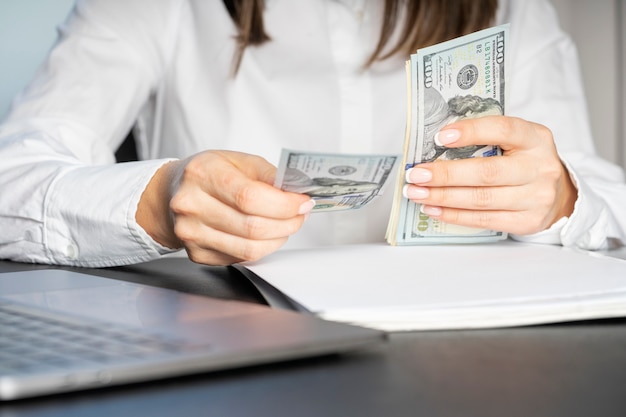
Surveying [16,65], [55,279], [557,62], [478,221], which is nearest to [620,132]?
[557,62]

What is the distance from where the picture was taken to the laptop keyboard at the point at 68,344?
0.43 m

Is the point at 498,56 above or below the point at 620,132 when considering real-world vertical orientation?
above

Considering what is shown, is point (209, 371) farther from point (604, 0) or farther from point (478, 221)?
point (604, 0)

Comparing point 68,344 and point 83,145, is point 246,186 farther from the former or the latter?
point 83,145

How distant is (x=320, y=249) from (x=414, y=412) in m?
0.64

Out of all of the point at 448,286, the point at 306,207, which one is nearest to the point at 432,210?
the point at 306,207

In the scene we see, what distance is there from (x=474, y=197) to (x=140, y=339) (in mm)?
601

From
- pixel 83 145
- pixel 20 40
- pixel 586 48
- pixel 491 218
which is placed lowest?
pixel 491 218

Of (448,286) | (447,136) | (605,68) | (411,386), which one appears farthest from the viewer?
(605,68)

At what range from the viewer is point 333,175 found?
2.67ft

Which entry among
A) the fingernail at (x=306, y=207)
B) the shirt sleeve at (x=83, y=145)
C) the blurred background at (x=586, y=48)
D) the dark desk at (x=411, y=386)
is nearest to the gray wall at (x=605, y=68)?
the blurred background at (x=586, y=48)

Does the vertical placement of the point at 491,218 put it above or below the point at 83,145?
below

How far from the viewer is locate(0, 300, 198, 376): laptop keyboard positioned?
0.43 m

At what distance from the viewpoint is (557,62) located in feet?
5.50
